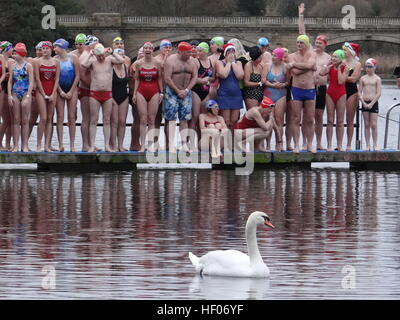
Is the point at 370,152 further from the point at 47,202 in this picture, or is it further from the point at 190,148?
the point at 47,202

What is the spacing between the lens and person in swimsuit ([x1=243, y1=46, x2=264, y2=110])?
76.0 feet

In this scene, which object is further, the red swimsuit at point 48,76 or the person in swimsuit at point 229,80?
the person in swimsuit at point 229,80

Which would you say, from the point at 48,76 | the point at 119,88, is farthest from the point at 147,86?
the point at 48,76

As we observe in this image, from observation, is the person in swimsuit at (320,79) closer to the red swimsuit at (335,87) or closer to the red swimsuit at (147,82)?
the red swimsuit at (335,87)

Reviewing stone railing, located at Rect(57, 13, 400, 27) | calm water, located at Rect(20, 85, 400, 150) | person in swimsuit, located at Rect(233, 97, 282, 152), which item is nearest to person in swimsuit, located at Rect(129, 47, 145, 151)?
calm water, located at Rect(20, 85, 400, 150)

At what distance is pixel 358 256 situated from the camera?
574 inches

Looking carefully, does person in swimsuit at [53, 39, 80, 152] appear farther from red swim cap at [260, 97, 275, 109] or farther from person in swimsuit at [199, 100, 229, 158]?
red swim cap at [260, 97, 275, 109]

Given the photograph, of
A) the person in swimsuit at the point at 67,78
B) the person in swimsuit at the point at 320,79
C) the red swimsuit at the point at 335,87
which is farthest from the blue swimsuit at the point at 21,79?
the red swimsuit at the point at 335,87

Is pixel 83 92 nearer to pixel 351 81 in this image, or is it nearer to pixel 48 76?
pixel 48 76

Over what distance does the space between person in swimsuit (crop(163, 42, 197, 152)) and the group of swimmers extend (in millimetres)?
15

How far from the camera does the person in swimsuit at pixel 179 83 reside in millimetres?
22953

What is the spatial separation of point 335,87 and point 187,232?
7769 mm

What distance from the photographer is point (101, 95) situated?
22.9 m

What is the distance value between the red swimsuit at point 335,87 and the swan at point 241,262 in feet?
32.9
